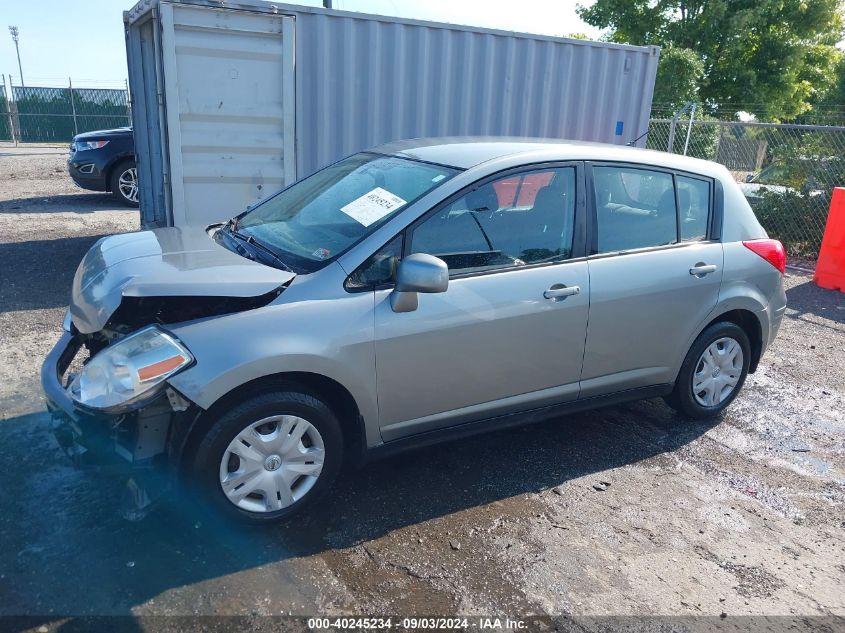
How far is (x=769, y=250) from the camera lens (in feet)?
15.1

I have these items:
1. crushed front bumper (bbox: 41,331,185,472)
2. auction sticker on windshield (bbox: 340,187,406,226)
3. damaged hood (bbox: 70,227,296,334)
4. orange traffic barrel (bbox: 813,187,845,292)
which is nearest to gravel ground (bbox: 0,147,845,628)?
crushed front bumper (bbox: 41,331,185,472)

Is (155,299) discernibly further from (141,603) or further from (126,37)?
(126,37)

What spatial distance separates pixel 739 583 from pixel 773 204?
9.31 meters

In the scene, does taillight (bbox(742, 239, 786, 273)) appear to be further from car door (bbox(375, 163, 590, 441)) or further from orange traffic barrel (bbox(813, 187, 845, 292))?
orange traffic barrel (bbox(813, 187, 845, 292))

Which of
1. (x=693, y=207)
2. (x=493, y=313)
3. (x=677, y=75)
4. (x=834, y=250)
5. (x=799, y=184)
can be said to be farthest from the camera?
(x=677, y=75)

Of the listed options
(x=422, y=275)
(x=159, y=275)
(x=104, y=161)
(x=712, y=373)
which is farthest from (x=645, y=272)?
(x=104, y=161)

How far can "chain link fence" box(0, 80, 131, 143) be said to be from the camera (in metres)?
24.4

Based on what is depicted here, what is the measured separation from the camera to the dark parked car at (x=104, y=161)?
444 inches

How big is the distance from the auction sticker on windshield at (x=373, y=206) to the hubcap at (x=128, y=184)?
29.8ft

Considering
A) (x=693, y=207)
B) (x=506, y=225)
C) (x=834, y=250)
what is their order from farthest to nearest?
(x=834, y=250) < (x=693, y=207) < (x=506, y=225)

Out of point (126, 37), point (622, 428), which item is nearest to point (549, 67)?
point (126, 37)

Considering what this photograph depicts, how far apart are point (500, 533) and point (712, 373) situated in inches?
81.6

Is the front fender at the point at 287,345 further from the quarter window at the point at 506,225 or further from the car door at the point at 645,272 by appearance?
the car door at the point at 645,272

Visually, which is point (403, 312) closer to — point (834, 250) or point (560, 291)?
point (560, 291)
